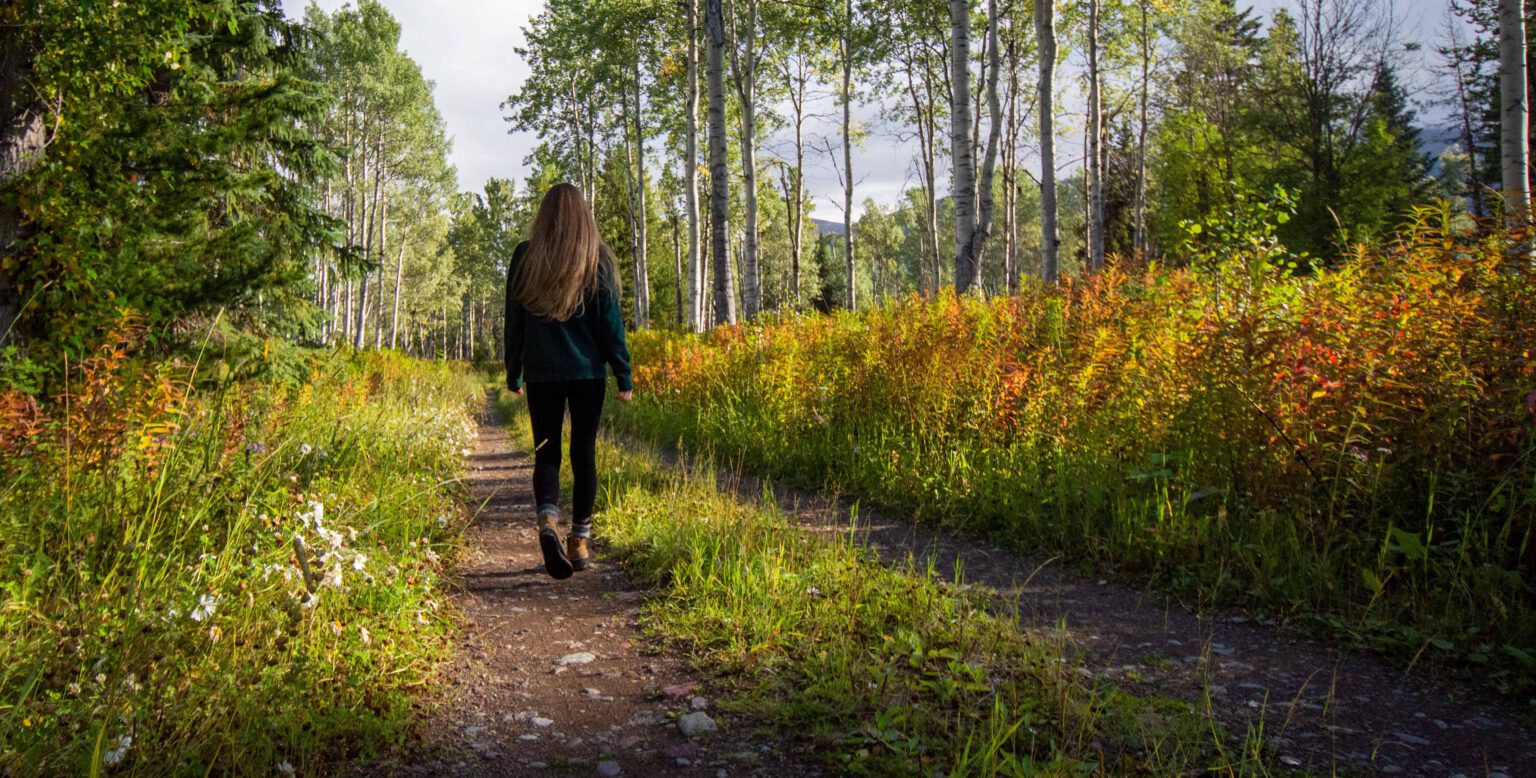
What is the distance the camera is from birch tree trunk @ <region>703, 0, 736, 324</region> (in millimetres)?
12297

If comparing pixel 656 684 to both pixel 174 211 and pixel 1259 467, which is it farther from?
pixel 174 211

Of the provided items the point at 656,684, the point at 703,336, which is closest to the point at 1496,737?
the point at 656,684

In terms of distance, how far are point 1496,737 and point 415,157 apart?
39.2 meters

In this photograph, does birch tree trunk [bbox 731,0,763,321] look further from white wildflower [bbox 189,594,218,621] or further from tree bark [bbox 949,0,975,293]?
white wildflower [bbox 189,594,218,621]

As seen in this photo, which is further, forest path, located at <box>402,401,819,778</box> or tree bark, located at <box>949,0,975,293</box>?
tree bark, located at <box>949,0,975,293</box>

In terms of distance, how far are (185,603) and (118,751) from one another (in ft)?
2.55

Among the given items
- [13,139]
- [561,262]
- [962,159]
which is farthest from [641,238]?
[561,262]

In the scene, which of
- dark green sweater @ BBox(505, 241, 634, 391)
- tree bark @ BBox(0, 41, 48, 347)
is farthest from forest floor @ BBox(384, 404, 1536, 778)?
tree bark @ BBox(0, 41, 48, 347)

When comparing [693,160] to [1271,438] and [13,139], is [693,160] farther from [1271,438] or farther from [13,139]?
[1271,438]

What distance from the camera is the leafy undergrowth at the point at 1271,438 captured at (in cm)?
336

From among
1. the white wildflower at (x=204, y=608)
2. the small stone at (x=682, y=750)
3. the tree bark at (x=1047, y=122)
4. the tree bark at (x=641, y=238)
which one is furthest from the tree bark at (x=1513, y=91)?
the tree bark at (x=641, y=238)

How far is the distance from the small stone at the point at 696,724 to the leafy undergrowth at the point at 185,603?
911 millimetres

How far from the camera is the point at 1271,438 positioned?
4156mm

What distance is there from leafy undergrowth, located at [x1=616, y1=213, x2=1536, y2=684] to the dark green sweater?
262 cm
